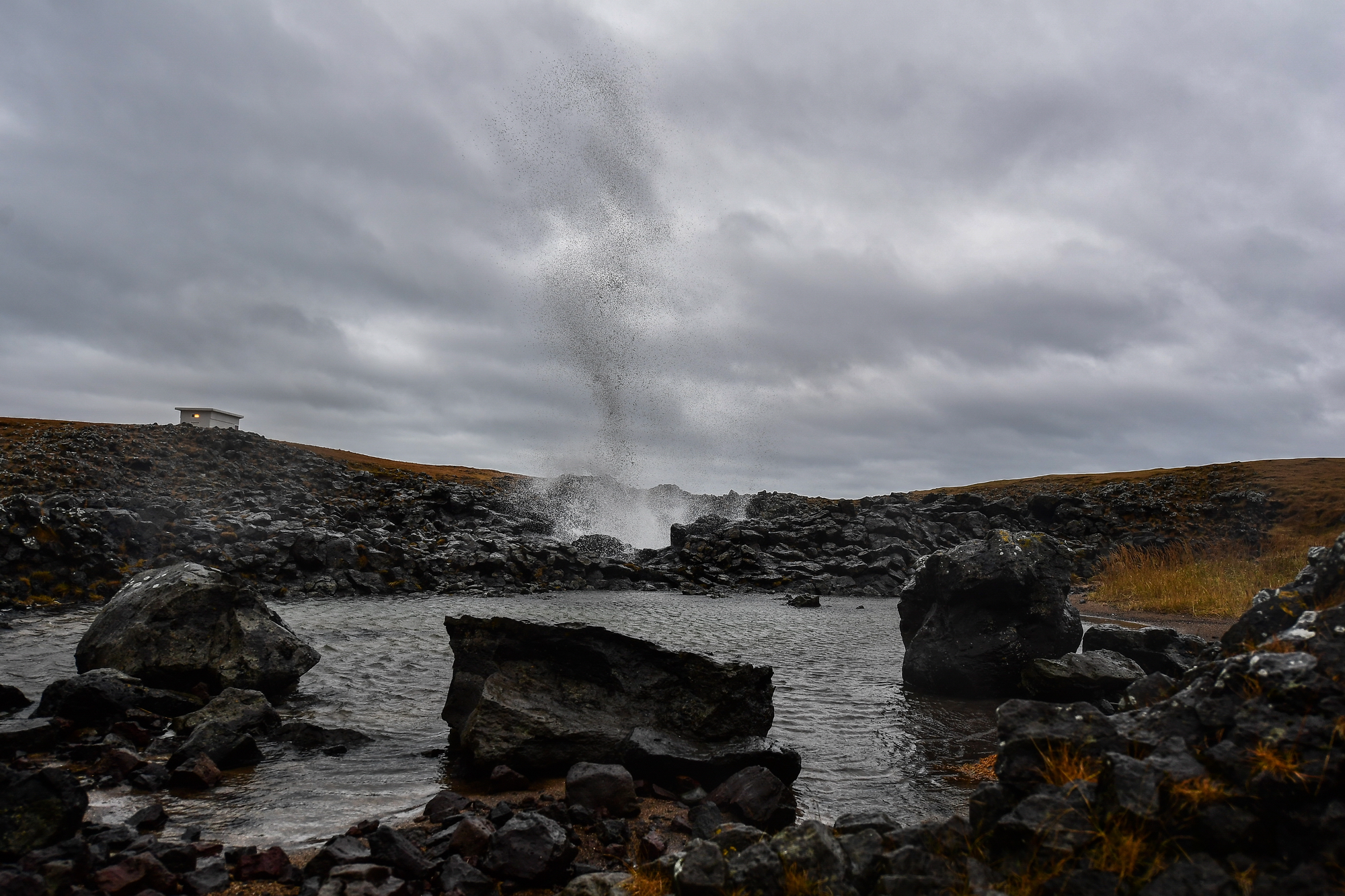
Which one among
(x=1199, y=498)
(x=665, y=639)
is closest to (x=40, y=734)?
(x=665, y=639)

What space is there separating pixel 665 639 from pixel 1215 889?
17.6m

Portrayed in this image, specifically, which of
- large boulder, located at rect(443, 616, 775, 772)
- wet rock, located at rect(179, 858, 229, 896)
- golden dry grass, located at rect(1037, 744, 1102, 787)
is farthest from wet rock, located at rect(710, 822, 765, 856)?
wet rock, located at rect(179, 858, 229, 896)

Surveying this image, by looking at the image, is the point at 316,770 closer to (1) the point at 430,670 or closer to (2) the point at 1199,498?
(1) the point at 430,670

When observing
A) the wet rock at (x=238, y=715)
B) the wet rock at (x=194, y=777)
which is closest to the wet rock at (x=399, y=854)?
the wet rock at (x=194, y=777)

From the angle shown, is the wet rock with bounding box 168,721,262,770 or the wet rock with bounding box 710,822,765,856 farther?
the wet rock with bounding box 168,721,262,770

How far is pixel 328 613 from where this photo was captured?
23781 mm

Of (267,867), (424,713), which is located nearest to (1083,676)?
(424,713)

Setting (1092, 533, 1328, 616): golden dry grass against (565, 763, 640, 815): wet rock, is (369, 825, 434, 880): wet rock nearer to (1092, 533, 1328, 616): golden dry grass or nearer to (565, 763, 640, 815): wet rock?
(565, 763, 640, 815): wet rock

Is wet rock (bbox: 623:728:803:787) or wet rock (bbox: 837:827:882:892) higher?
wet rock (bbox: 837:827:882:892)

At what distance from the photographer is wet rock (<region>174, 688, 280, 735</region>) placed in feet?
33.7

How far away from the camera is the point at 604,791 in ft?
26.9

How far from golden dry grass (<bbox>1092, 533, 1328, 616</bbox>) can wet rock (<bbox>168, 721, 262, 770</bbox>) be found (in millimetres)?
26319

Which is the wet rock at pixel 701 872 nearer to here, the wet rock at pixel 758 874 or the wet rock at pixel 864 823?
the wet rock at pixel 758 874

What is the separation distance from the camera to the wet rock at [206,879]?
5852 millimetres
